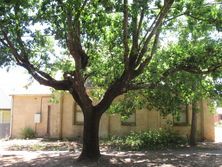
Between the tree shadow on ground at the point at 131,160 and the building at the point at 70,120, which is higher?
the building at the point at 70,120

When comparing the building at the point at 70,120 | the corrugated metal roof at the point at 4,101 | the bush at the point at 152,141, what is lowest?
the bush at the point at 152,141

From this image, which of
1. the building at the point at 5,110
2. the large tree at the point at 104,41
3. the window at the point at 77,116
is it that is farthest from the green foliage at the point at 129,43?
the building at the point at 5,110

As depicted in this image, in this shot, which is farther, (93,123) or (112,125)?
(112,125)

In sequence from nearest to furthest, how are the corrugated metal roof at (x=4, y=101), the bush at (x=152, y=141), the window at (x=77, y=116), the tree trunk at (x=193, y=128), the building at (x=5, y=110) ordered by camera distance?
the bush at (x=152, y=141), the tree trunk at (x=193, y=128), the window at (x=77, y=116), the building at (x=5, y=110), the corrugated metal roof at (x=4, y=101)

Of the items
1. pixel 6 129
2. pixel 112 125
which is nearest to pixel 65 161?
pixel 112 125

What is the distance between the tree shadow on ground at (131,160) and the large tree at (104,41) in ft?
2.86

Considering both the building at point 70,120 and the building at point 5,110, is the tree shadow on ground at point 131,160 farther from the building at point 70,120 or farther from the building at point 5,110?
the building at point 5,110

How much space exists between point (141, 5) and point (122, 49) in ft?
15.9

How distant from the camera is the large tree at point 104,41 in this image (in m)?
12.6

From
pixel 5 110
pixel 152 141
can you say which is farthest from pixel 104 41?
pixel 5 110

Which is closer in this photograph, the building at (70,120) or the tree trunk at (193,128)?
the tree trunk at (193,128)

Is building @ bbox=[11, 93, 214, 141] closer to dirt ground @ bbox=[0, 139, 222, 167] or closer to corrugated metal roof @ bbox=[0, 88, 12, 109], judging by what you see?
dirt ground @ bbox=[0, 139, 222, 167]

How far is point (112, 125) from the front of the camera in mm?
26406

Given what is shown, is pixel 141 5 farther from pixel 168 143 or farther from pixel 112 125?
pixel 112 125
